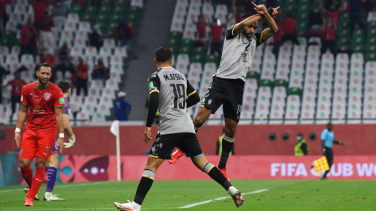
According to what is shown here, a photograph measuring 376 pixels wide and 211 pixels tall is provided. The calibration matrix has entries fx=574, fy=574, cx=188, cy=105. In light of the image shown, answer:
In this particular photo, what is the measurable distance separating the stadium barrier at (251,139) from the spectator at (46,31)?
5.31 metres

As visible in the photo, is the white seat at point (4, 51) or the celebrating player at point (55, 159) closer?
the celebrating player at point (55, 159)

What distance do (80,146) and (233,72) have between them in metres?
15.1

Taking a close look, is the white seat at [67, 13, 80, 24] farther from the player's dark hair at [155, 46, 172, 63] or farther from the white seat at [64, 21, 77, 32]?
the player's dark hair at [155, 46, 172, 63]

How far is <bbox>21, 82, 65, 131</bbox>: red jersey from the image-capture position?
9273 millimetres

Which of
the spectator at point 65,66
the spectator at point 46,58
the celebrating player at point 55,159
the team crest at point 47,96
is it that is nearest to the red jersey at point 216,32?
the spectator at point 65,66

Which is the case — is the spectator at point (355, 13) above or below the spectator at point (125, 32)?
above

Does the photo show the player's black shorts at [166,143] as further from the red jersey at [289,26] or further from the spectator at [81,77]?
the red jersey at [289,26]

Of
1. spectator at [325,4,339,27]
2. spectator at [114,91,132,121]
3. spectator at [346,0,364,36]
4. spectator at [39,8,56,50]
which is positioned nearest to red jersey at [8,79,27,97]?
spectator at [39,8,56,50]

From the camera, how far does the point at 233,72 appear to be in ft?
28.4

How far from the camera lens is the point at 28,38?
2588 centimetres

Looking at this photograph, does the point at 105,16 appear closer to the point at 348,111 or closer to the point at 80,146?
the point at 80,146

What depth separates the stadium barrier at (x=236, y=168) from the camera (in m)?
19.2

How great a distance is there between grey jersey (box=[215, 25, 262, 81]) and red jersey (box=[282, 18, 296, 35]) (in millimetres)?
16077

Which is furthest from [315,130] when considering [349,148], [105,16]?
[105,16]
